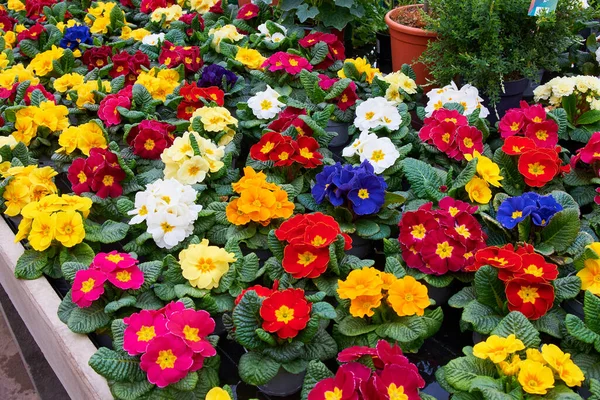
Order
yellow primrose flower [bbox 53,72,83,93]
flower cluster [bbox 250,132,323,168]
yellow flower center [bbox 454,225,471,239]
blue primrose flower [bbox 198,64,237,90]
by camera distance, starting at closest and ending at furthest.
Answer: yellow flower center [bbox 454,225,471,239], flower cluster [bbox 250,132,323,168], blue primrose flower [bbox 198,64,237,90], yellow primrose flower [bbox 53,72,83,93]

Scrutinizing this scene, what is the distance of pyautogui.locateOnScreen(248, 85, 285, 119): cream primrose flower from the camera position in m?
2.53

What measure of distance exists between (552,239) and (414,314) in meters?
0.50

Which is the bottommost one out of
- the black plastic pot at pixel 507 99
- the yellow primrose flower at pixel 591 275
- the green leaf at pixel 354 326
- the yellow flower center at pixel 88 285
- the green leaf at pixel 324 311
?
the black plastic pot at pixel 507 99

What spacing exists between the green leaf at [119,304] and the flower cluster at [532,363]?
36.2 inches

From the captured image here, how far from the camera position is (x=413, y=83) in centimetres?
270

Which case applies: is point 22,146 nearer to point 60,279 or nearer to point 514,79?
point 60,279

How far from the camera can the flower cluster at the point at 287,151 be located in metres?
A: 2.15

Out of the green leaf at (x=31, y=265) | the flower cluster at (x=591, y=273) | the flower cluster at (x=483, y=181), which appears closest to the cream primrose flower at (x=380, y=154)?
the flower cluster at (x=483, y=181)

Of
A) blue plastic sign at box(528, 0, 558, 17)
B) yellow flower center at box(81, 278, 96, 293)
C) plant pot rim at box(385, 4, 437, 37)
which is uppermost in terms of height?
blue plastic sign at box(528, 0, 558, 17)

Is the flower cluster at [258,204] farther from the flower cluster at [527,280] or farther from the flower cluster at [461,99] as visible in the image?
the flower cluster at [461,99]

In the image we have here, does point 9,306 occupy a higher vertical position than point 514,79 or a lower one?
lower

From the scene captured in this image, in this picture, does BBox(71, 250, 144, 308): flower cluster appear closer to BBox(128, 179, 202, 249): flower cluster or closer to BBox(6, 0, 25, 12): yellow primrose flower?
BBox(128, 179, 202, 249): flower cluster

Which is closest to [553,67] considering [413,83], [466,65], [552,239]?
[466,65]

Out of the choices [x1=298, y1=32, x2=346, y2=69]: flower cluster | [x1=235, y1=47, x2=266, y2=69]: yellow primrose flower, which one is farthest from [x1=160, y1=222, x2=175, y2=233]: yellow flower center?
[x1=298, y1=32, x2=346, y2=69]: flower cluster
